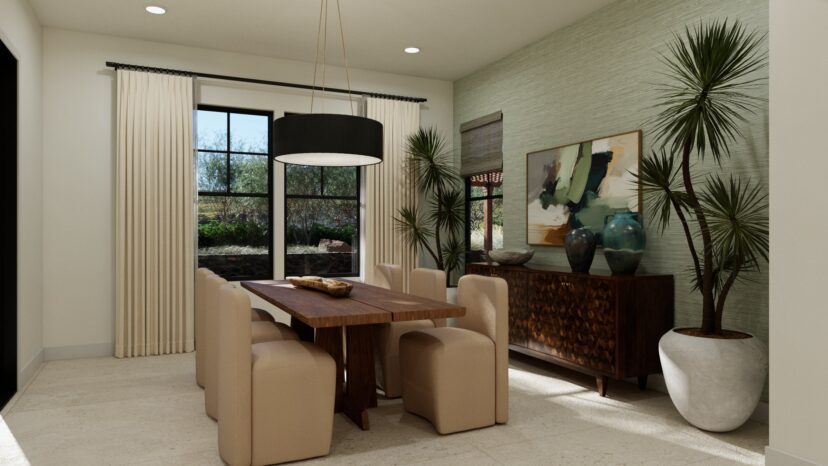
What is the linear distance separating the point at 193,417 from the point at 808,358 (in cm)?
320

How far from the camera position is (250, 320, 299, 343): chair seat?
3.41 metres

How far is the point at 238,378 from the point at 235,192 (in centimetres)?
334

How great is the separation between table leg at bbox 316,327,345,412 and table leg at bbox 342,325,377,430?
0.15 metres

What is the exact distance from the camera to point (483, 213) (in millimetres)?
6078

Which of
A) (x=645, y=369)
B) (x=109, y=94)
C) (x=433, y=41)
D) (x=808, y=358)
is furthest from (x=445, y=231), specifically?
(x=808, y=358)

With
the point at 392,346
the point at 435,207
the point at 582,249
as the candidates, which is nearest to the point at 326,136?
the point at 392,346

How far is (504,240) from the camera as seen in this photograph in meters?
5.59

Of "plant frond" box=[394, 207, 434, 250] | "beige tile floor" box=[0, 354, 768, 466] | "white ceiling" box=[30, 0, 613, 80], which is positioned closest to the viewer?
"beige tile floor" box=[0, 354, 768, 466]

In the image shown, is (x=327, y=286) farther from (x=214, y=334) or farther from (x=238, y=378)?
(x=238, y=378)

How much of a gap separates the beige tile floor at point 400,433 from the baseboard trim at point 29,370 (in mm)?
66

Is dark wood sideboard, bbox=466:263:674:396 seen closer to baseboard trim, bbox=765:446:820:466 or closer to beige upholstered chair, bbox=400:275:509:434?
beige upholstered chair, bbox=400:275:509:434

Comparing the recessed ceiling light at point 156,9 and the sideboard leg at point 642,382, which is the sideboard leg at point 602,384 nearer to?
A: the sideboard leg at point 642,382

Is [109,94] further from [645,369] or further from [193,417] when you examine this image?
[645,369]

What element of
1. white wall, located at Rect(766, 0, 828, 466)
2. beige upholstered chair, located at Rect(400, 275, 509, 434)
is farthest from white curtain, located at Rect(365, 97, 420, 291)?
white wall, located at Rect(766, 0, 828, 466)
